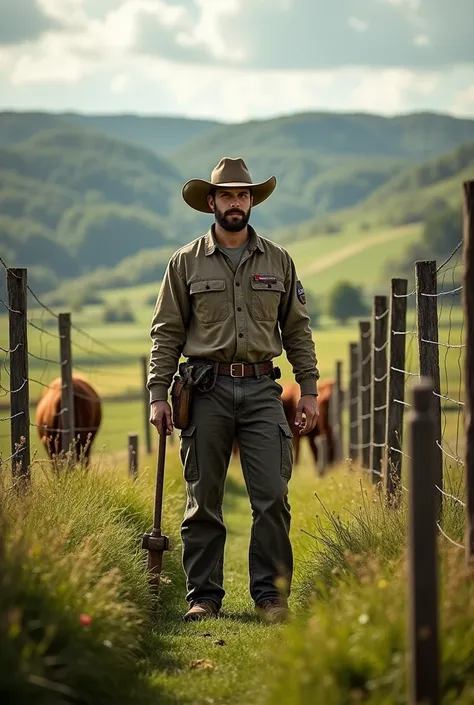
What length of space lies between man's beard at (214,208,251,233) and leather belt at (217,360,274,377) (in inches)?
30.2

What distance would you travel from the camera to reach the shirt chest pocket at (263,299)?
6211 mm

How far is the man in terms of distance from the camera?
6.17 meters

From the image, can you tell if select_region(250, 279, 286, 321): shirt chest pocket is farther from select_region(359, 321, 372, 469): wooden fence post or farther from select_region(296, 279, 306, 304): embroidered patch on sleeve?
select_region(359, 321, 372, 469): wooden fence post

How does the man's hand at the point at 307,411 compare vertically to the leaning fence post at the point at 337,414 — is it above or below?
above

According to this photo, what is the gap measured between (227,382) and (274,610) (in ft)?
4.22

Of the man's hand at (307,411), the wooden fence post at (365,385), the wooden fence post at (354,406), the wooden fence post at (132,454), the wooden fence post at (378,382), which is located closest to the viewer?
the man's hand at (307,411)

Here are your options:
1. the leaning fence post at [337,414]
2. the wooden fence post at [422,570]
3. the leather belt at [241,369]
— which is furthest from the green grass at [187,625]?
the leaning fence post at [337,414]

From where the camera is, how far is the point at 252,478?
621 centimetres

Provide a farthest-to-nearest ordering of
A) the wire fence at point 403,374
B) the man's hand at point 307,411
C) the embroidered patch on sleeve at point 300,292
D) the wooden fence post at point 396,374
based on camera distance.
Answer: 1. the wooden fence post at point 396,374
2. the embroidered patch on sleeve at point 300,292
3. the man's hand at point 307,411
4. the wire fence at point 403,374

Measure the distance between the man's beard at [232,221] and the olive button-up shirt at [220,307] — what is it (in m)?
0.10

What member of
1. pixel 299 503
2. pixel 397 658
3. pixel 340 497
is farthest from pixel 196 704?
pixel 299 503

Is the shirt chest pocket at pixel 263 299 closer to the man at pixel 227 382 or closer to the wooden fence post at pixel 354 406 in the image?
the man at pixel 227 382

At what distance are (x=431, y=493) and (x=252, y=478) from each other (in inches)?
116

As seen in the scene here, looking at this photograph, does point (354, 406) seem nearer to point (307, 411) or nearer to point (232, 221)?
point (307, 411)
